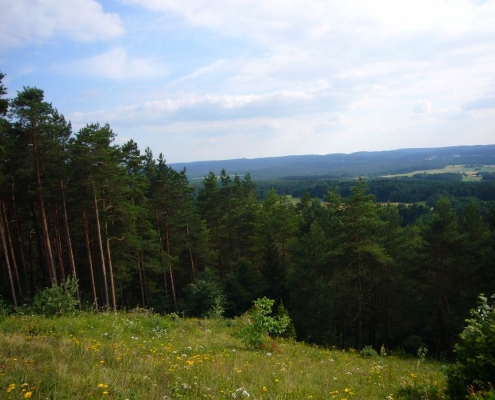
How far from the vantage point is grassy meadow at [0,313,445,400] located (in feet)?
15.9

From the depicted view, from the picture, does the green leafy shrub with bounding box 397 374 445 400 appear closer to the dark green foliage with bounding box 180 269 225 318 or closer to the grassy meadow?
the grassy meadow

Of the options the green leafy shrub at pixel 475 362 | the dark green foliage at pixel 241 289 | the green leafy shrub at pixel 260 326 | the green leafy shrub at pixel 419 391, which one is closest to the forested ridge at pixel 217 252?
the dark green foliage at pixel 241 289

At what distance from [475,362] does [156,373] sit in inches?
206

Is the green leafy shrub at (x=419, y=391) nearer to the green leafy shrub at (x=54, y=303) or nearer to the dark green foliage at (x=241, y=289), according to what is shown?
the green leafy shrub at (x=54, y=303)

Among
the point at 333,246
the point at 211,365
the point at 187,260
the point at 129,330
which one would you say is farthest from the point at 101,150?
the point at 187,260

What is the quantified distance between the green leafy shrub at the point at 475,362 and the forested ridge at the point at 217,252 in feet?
47.9

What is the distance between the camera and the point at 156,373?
19.4 feet

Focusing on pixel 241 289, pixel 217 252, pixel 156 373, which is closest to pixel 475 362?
pixel 156 373

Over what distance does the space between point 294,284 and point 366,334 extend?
944cm

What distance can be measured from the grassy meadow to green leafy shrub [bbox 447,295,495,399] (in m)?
0.56

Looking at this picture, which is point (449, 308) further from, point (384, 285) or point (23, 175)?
point (23, 175)

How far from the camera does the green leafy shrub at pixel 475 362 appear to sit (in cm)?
487

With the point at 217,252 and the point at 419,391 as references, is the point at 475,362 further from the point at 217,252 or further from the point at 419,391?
the point at 217,252

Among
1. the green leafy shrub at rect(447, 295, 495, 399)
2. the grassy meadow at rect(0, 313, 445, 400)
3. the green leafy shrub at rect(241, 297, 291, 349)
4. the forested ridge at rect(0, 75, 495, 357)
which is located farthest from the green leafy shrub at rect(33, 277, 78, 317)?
the green leafy shrub at rect(447, 295, 495, 399)
